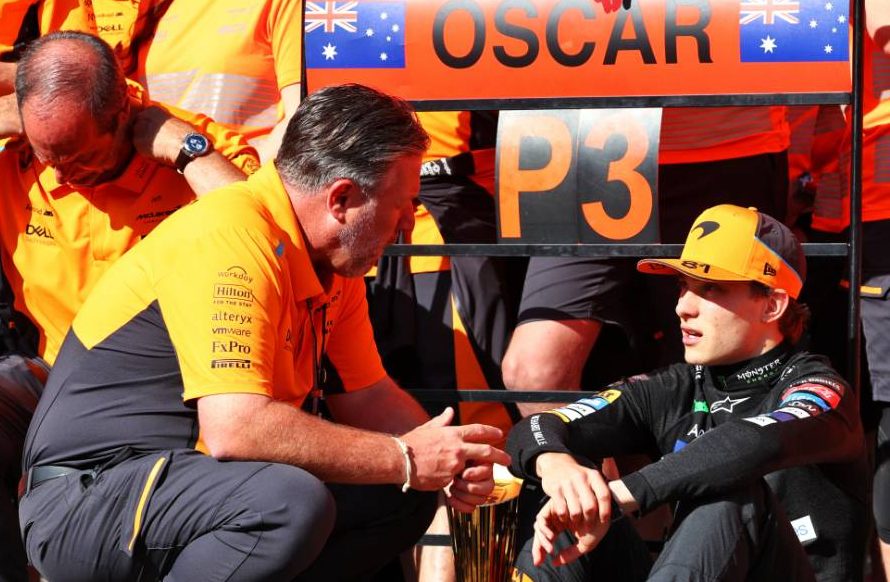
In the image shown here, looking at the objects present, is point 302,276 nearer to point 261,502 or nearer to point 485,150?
point 261,502

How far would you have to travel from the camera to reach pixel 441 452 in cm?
340

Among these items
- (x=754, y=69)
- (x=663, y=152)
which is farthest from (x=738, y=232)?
(x=663, y=152)

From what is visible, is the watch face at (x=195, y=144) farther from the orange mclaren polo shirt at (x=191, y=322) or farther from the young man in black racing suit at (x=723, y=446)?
the young man in black racing suit at (x=723, y=446)

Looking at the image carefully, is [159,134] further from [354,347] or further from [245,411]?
[245,411]

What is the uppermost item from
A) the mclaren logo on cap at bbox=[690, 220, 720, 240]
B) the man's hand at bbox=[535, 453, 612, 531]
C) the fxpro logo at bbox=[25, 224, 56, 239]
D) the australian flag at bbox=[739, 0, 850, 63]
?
the australian flag at bbox=[739, 0, 850, 63]

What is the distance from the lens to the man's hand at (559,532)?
3.37 meters

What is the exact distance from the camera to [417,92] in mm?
4172

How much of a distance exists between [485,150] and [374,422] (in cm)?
112

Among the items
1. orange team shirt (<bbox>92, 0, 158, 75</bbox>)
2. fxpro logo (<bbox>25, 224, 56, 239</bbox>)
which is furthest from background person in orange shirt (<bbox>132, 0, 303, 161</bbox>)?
fxpro logo (<bbox>25, 224, 56, 239</bbox>)

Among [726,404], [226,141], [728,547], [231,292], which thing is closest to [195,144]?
[226,141]

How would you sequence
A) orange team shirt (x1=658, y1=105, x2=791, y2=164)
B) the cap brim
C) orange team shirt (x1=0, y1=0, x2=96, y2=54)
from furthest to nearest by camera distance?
orange team shirt (x1=0, y1=0, x2=96, y2=54) < orange team shirt (x1=658, y1=105, x2=791, y2=164) < the cap brim

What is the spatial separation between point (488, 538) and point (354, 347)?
76 cm

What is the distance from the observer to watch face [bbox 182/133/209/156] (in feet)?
13.8

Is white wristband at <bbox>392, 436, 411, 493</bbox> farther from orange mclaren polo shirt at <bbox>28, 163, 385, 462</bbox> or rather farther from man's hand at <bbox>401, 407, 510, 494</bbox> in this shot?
orange mclaren polo shirt at <bbox>28, 163, 385, 462</bbox>
